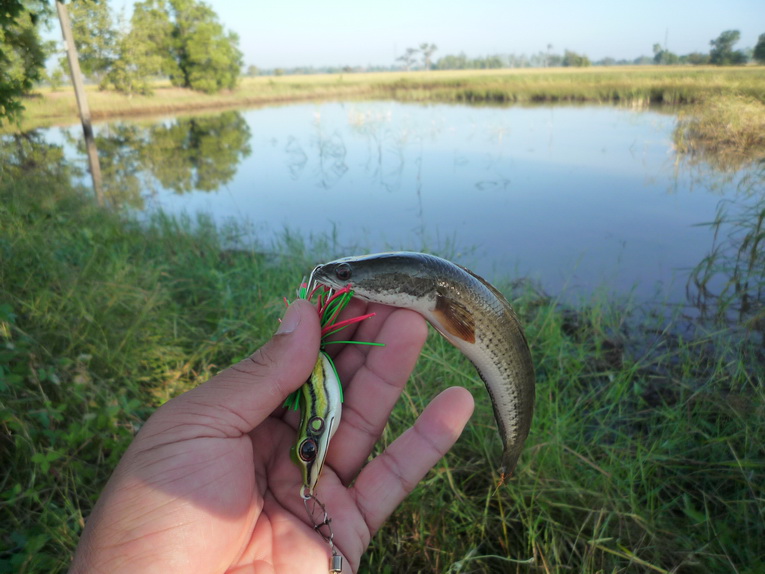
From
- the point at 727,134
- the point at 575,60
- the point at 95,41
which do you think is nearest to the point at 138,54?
the point at 95,41

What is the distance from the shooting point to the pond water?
7.80m

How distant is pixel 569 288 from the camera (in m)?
6.77

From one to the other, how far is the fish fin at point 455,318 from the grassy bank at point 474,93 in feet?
56.8

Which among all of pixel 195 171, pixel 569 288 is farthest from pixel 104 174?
pixel 569 288

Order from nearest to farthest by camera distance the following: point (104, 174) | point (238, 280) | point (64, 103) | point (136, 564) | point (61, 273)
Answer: point (136, 564), point (61, 273), point (238, 280), point (104, 174), point (64, 103)

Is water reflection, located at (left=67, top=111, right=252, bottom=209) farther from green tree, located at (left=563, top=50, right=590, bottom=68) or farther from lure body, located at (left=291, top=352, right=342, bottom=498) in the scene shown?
green tree, located at (left=563, top=50, right=590, bottom=68)

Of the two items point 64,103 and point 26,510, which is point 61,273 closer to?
point 26,510

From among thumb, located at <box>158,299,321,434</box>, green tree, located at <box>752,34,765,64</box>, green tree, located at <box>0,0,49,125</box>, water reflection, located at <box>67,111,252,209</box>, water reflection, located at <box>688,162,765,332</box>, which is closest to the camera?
thumb, located at <box>158,299,321,434</box>

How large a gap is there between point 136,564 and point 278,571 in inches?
21.5

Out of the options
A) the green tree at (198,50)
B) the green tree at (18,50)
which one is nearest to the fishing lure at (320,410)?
the green tree at (18,50)

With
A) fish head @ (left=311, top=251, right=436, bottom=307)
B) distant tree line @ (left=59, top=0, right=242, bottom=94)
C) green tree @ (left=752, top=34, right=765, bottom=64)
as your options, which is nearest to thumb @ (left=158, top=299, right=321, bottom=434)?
fish head @ (left=311, top=251, right=436, bottom=307)

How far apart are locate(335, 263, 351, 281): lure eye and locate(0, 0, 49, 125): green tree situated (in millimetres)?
4670

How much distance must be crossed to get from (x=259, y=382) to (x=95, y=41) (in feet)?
153

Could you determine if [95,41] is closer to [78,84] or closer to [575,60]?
[78,84]
